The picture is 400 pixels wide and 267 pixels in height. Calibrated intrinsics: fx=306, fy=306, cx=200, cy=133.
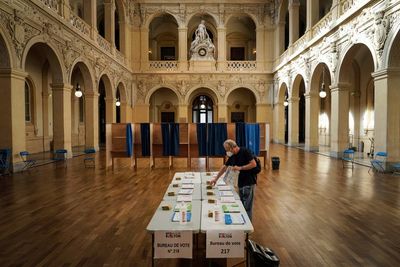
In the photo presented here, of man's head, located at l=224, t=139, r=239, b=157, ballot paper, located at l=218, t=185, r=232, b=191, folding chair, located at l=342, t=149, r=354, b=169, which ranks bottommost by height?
folding chair, located at l=342, t=149, r=354, b=169

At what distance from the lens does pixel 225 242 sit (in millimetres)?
3008

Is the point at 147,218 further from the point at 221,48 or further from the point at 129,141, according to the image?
the point at 221,48

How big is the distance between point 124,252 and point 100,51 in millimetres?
14717

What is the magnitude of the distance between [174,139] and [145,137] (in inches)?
42.5

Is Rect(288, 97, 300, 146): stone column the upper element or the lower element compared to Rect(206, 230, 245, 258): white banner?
upper

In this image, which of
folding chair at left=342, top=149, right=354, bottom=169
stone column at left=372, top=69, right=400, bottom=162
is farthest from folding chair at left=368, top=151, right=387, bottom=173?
folding chair at left=342, top=149, right=354, bottom=169

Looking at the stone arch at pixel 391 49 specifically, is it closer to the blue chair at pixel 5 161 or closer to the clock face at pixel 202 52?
the blue chair at pixel 5 161

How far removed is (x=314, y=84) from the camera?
648 inches

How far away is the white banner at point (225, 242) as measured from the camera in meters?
2.99

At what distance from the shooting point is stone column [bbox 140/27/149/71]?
23.7 m

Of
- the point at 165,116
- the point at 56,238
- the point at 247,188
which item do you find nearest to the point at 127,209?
the point at 56,238

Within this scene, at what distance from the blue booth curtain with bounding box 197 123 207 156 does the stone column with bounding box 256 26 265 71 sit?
14.6 m

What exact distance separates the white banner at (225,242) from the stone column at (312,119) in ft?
48.7

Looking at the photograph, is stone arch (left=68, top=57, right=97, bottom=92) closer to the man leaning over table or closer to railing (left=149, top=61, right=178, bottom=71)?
railing (left=149, top=61, right=178, bottom=71)
